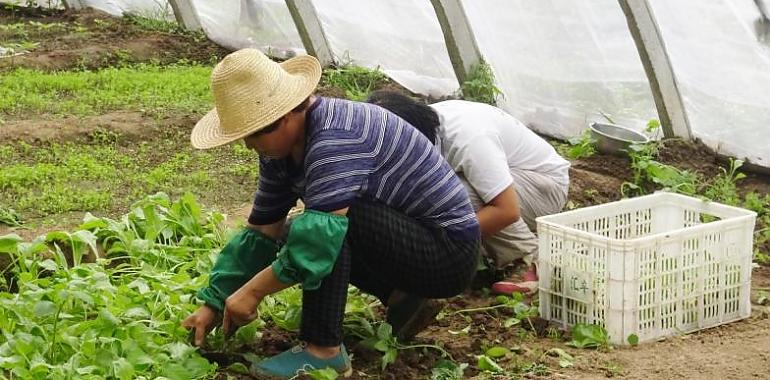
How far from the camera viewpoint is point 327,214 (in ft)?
10.2

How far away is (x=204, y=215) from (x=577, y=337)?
5.70 ft

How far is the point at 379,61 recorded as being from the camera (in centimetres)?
Result: 798

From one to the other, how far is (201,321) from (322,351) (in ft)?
1.21

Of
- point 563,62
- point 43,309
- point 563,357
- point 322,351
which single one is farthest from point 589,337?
point 563,62

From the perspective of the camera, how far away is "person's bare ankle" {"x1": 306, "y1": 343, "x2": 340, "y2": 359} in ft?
11.1

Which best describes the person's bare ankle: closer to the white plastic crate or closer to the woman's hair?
the woman's hair

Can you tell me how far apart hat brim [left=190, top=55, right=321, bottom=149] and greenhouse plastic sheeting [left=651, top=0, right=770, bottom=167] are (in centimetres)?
282

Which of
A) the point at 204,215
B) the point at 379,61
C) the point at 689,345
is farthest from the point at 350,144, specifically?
the point at 379,61

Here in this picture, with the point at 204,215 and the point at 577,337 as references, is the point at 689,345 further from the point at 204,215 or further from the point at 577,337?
the point at 204,215

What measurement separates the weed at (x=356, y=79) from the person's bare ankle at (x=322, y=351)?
14.2 ft

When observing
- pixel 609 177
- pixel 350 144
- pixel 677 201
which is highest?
pixel 350 144

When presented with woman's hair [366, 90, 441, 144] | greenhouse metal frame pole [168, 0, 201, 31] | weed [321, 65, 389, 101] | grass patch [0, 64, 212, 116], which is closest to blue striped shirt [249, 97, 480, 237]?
woman's hair [366, 90, 441, 144]

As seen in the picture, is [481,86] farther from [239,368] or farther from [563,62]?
[239,368]

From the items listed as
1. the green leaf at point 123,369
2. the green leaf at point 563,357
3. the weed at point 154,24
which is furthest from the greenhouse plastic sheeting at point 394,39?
the green leaf at point 123,369
